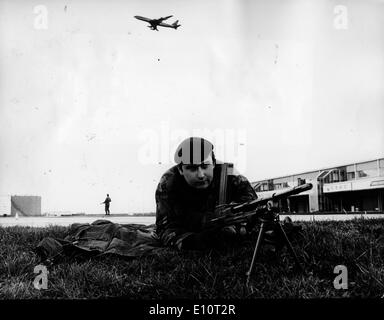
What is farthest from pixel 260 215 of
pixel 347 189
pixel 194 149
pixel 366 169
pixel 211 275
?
pixel 347 189

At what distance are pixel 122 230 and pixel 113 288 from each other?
173 centimetres

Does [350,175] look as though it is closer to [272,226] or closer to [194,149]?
[194,149]

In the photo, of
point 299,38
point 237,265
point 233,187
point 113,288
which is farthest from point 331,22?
point 113,288

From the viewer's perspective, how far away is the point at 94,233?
425 cm

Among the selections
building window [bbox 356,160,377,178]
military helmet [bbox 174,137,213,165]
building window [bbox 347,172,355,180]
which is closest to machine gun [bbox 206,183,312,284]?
military helmet [bbox 174,137,213,165]

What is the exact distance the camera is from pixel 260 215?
2633 mm

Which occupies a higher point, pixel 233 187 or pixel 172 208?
pixel 233 187

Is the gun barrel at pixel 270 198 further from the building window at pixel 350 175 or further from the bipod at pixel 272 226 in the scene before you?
the building window at pixel 350 175

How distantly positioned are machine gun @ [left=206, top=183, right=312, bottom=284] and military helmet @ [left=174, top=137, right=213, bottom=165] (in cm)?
75

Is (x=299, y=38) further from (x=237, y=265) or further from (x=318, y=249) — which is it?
(x=237, y=265)

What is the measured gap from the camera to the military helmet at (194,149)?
3.69 m

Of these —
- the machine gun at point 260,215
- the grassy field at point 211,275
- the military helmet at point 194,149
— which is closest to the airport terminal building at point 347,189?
the military helmet at point 194,149

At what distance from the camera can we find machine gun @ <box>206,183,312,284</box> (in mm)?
2443

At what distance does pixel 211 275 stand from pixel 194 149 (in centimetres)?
155
